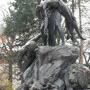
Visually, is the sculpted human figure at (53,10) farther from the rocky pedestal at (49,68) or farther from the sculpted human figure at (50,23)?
the rocky pedestal at (49,68)

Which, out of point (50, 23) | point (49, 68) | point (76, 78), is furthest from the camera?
point (50, 23)

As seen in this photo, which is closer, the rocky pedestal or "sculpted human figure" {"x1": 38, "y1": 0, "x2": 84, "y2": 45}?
the rocky pedestal

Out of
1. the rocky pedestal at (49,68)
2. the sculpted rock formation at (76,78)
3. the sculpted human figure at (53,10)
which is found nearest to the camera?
the rocky pedestal at (49,68)

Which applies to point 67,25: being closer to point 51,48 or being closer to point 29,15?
point 51,48

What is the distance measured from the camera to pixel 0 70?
2575 cm

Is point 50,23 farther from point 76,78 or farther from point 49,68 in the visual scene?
point 76,78

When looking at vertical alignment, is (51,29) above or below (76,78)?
above

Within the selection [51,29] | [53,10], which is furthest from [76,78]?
[53,10]

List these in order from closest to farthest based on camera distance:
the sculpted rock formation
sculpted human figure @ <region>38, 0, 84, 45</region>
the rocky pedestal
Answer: the rocky pedestal → the sculpted rock formation → sculpted human figure @ <region>38, 0, 84, 45</region>

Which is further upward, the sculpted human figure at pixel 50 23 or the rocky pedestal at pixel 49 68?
the sculpted human figure at pixel 50 23

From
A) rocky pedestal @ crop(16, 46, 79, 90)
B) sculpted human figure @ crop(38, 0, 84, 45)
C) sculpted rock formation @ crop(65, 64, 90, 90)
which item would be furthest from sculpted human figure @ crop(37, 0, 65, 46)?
sculpted rock formation @ crop(65, 64, 90, 90)

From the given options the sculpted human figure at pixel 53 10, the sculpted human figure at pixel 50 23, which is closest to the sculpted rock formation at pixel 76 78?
the sculpted human figure at pixel 50 23

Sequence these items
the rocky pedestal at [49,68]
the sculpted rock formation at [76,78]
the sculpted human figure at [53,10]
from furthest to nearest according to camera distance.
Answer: the sculpted human figure at [53,10]
the sculpted rock formation at [76,78]
the rocky pedestal at [49,68]

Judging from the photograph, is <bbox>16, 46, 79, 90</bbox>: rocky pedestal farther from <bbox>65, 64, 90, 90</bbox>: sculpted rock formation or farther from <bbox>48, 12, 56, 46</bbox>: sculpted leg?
<bbox>48, 12, 56, 46</bbox>: sculpted leg
